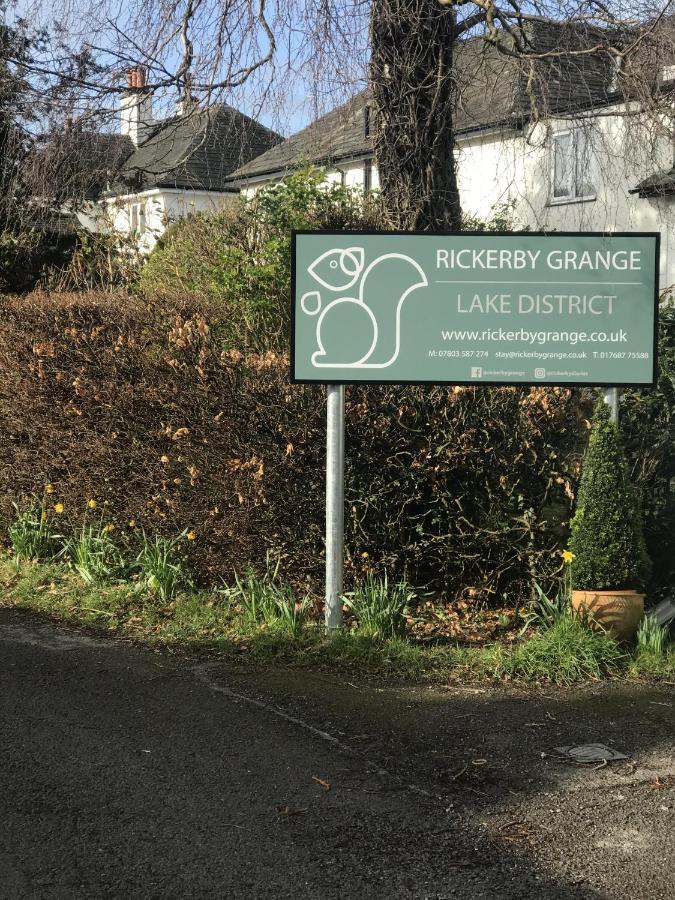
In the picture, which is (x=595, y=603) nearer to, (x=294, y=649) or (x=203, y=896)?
(x=294, y=649)

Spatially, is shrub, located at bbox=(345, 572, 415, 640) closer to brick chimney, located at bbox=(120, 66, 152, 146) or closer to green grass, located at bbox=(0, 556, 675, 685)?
green grass, located at bbox=(0, 556, 675, 685)

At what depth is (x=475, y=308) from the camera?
6559mm

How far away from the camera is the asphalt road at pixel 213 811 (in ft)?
11.7

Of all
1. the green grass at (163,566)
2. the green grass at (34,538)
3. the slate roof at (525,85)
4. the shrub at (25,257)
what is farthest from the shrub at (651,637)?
the shrub at (25,257)

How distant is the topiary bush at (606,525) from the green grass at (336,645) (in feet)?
1.12

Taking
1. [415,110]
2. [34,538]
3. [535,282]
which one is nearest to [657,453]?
[535,282]

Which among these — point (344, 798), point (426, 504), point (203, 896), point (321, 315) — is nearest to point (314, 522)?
point (426, 504)

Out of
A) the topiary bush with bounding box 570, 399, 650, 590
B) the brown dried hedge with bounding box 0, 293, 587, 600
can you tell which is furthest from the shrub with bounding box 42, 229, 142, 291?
the topiary bush with bounding box 570, 399, 650, 590

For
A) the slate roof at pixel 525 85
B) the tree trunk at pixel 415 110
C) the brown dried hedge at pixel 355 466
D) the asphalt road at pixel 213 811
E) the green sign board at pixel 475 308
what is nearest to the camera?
the asphalt road at pixel 213 811

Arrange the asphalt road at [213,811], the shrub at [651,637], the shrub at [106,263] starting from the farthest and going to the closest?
the shrub at [106,263] < the shrub at [651,637] < the asphalt road at [213,811]

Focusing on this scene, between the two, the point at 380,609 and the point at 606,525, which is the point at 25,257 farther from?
the point at 606,525

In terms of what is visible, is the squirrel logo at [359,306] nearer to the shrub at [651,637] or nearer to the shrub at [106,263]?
the shrub at [651,637]

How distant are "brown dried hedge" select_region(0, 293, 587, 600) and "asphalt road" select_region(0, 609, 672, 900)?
1.65 meters

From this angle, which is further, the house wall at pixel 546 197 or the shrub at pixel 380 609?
the house wall at pixel 546 197
